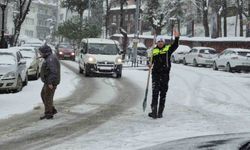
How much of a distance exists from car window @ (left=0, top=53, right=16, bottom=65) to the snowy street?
1.28 metres

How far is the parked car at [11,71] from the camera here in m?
17.7

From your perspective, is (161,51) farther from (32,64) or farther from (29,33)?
(29,33)

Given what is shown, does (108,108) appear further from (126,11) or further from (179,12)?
(126,11)

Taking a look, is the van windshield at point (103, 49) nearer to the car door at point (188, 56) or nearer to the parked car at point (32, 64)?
the parked car at point (32, 64)

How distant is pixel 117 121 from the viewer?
11633 mm

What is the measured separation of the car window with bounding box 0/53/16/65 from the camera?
18575 mm

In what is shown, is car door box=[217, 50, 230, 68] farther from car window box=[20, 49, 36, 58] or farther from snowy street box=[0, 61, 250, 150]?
snowy street box=[0, 61, 250, 150]

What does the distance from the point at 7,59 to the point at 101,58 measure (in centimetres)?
786

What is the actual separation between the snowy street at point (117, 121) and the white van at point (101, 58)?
22.0 ft

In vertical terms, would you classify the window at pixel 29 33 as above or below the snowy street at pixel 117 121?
above

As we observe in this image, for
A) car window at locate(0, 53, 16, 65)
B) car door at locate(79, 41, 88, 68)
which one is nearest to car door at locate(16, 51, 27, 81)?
car window at locate(0, 53, 16, 65)

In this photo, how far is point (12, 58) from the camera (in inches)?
755

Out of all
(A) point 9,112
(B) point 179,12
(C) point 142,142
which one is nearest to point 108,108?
(A) point 9,112

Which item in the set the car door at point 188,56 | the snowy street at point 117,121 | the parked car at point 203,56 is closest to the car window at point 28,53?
the snowy street at point 117,121
